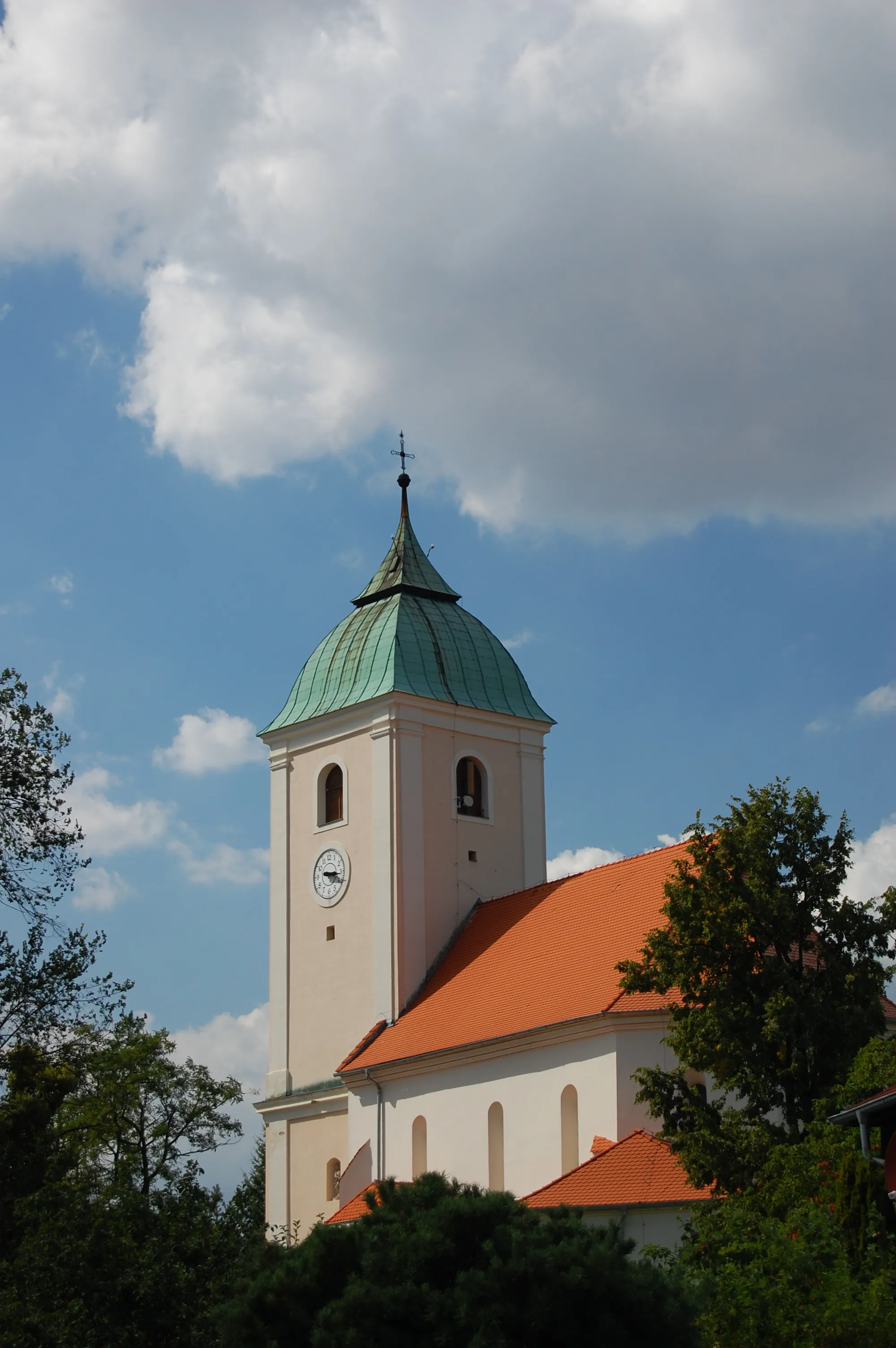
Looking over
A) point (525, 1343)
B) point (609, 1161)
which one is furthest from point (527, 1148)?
point (525, 1343)

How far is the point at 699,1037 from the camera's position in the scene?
2480 centimetres

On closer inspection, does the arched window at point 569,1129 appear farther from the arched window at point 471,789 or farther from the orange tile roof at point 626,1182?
the arched window at point 471,789

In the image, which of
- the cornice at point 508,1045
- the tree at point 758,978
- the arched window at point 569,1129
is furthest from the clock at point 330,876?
the tree at point 758,978

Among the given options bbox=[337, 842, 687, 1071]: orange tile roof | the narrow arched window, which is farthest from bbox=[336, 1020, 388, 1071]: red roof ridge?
the narrow arched window

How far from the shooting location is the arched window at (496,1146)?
3406 centimetres

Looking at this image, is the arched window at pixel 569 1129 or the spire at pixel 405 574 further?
the spire at pixel 405 574

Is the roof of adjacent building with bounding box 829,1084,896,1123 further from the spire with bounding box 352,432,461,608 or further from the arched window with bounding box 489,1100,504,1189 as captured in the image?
the spire with bounding box 352,432,461,608

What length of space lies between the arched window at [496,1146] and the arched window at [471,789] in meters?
9.74

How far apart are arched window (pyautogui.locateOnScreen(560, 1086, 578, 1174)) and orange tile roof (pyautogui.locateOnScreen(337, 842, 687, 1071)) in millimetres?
1337

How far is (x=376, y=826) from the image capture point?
41.7 m

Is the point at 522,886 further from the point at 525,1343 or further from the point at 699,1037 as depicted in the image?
the point at 525,1343

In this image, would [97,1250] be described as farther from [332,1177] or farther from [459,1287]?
[332,1177]

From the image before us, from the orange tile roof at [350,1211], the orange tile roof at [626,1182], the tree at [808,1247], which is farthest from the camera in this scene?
the orange tile roof at [350,1211]

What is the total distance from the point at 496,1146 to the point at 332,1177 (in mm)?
7036
